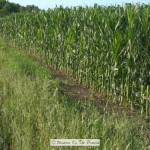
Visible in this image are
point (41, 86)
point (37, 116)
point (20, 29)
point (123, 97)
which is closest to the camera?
point (37, 116)

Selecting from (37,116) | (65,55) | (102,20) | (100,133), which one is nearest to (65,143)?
(100,133)

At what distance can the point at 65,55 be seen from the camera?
42.5ft

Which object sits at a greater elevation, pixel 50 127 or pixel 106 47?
pixel 106 47

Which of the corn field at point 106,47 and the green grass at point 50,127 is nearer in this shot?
the green grass at point 50,127

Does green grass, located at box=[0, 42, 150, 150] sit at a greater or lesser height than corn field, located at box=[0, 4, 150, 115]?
lesser

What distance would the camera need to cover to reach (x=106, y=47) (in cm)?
898

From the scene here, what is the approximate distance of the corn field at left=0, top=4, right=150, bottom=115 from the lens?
770cm

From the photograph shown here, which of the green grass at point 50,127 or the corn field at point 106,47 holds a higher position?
the corn field at point 106,47

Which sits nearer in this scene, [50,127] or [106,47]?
[50,127]

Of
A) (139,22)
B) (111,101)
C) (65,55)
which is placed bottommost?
(111,101)

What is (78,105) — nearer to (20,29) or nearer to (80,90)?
(80,90)

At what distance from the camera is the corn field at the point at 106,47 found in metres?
7.70

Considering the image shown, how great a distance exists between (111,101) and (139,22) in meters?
2.02

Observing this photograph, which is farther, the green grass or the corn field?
the corn field
